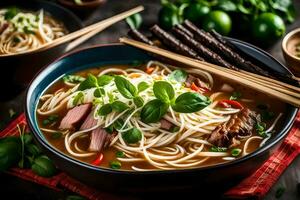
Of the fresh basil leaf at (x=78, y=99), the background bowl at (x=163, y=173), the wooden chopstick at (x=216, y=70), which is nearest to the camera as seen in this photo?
the background bowl at (x=163, y=173)

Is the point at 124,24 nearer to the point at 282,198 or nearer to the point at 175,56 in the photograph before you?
the point at 175,56

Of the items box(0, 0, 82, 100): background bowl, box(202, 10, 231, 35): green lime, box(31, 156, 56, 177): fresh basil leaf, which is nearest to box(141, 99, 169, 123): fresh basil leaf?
box(31, 156, 56, 177): fresh basil leaf

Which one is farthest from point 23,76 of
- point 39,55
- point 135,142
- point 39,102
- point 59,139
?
point 135,142

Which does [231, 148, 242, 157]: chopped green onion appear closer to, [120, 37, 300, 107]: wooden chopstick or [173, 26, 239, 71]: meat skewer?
[120, 37, 300, 107]: wooden chopstick

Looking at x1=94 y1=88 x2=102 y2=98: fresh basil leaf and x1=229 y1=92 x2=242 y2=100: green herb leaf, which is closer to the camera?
x1=94 y1=88 x2=102 y2=98: fresh basil leaf

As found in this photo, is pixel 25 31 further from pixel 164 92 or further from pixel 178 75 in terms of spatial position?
pixel 164 92

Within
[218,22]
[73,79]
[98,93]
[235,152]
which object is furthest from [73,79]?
[218,22]

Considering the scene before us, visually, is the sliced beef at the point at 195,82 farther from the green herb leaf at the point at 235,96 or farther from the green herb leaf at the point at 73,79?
the green herb leaf at the point at 73,79

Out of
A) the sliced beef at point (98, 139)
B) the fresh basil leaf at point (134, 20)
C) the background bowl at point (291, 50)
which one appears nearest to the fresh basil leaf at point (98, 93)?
the sliced beef at point (98, 139)
